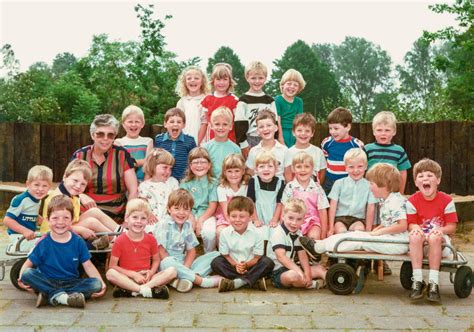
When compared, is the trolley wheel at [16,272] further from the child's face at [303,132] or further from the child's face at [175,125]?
the child's face at [303,132]

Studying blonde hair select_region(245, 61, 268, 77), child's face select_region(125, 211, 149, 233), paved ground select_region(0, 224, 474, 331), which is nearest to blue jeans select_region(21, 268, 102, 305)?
paved ground select_region(0, 224, 474, 331)

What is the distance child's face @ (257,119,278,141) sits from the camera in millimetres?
7125

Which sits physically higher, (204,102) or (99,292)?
(204,102)

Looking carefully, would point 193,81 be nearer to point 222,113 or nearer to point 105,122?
point 222,113

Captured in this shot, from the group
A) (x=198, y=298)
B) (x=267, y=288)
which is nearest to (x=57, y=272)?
Result: (x=198, y=298)

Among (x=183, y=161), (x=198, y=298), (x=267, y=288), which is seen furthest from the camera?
(x=183, y=161)

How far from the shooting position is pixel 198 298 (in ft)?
18.7

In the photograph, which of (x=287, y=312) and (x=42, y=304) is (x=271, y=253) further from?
(x=42, y=304)

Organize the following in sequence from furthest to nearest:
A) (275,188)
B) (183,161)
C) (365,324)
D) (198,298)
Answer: (183,161) → (275,188) → (198,298) → (365,324)

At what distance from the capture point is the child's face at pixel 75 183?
6.23 meters

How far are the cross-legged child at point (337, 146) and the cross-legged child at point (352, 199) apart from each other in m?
0.49

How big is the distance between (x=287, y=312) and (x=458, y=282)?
Answer: 5.18 ft

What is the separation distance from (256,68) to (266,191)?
165 cm

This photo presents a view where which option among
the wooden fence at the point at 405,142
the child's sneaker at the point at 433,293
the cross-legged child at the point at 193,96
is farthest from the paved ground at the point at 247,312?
the wooden fence at the point at 405,142
